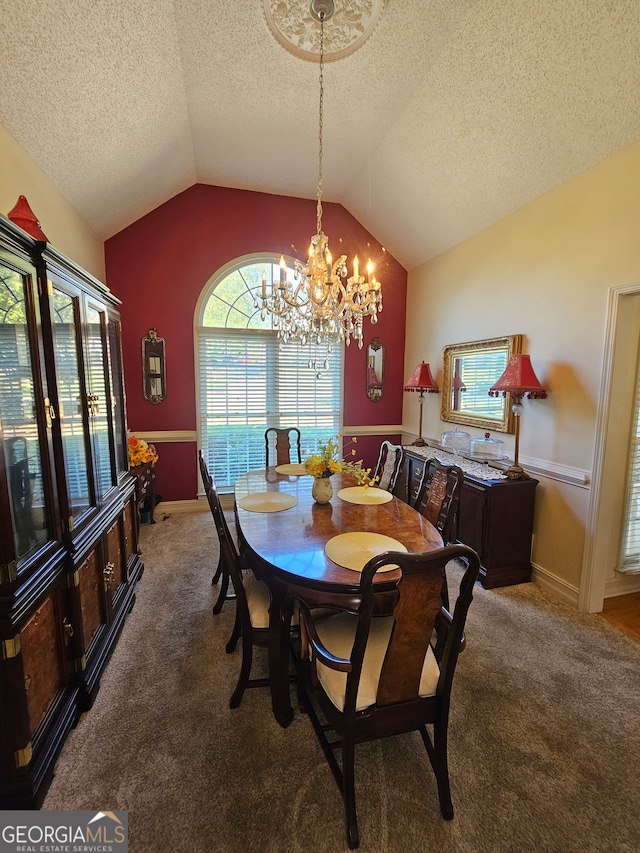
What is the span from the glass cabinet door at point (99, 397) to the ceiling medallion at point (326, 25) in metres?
2.05

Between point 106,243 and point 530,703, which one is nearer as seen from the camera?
point 530,703

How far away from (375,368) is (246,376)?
175 centimetres

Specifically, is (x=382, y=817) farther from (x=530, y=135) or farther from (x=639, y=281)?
(x=530, y=135)

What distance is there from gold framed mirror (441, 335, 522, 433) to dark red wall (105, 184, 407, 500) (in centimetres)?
208

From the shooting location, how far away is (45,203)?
2.62 m

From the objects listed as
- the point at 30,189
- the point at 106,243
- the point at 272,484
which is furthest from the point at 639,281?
the point at 106,243

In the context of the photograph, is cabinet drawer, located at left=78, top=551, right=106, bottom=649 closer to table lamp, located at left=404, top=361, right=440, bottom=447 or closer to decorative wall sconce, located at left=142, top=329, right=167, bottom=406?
decorative wall sconce, located at left=142, top=329, right=167, bottom=406

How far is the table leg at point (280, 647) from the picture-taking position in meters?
1.69

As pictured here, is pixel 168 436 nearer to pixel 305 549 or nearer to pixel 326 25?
pixel 305 549

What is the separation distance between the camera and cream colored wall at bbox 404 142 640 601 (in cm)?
248

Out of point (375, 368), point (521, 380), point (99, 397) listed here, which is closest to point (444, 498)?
point (521, 380)

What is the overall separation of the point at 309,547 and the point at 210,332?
3440mm

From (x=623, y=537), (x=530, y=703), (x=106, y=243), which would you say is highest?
(x=106, y=243)

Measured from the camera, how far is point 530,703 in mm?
1903
